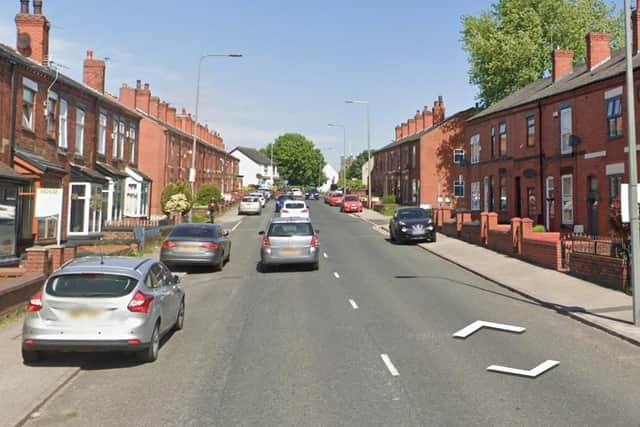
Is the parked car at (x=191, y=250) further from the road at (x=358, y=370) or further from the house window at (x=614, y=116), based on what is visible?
the house window at (x=614, y=116)

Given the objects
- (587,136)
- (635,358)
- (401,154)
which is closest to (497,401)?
A: (635,358)

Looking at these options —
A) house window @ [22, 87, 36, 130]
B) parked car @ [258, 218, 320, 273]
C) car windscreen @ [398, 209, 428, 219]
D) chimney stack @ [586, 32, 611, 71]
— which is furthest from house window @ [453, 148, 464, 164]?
house window @ [22, 87, 36, 130]

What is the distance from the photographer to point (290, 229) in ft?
59.0

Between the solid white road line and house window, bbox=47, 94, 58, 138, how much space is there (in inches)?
742

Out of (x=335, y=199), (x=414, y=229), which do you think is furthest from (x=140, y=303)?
(x=335, y=199)

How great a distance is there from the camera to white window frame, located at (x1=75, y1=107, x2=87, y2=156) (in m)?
25.2

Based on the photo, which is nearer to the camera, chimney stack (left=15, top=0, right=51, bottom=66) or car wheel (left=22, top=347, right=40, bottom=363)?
car wheel (left=22, top=347, right=40, bottom=363)

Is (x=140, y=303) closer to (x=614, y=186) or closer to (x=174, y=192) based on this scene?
(x=614, y=186)

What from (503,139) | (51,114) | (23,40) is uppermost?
(23,40)

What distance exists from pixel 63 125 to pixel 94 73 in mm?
10505

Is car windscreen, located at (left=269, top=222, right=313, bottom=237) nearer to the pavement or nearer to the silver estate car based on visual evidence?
the pavement

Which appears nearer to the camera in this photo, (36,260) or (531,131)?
(36,260)

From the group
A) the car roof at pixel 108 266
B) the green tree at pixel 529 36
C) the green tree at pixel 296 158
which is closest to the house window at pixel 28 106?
the car roof at pixel 108 266

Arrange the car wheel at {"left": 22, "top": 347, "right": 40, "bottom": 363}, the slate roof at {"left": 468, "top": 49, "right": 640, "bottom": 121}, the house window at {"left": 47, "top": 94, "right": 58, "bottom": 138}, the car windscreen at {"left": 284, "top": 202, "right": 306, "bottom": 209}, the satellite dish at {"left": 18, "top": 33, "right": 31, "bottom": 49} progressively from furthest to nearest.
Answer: the car windscreen at {"left": 284, "top": 202, "right": 306, "bottom": 209}
the satellite dish at {"left": 18, "top": 33, "right": 31, "bottom": 49}
the slate roof at {"left": 468, "top": 49, "right": 640, "bottom": 121}
the house window at {"left": 47, "top": 94, "right": 58, "bottom": 138}
the car wheel at {"left": 22, "top": 347, "right": 40, "bottom": 363}
